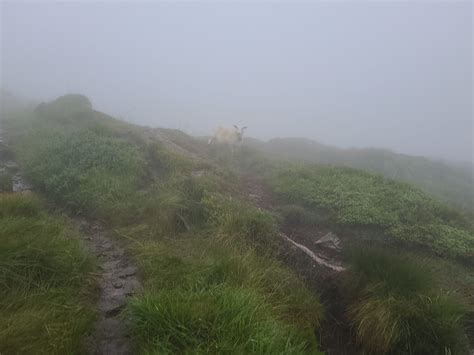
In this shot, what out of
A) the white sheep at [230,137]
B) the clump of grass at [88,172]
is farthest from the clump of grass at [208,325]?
the white sheep at [230,137]

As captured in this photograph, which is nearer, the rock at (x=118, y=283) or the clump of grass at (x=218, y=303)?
the clump of grass at (x=218, y=303)

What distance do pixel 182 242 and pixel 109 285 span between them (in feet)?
5.83

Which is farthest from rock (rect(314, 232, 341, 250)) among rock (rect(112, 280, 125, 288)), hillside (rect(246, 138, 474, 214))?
hillside (rect(246, 138, 474, 214))

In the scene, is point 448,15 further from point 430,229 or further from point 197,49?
point 430,229

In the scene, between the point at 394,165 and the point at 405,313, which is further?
the point at 394,165

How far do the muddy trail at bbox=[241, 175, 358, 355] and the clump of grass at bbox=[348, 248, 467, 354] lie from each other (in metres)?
0.29

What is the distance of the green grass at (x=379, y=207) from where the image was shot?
8438 mm

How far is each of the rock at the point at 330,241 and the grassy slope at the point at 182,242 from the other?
1.45 meters

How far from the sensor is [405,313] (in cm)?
526

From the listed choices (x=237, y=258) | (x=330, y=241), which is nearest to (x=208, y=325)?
(x=237, y=258)

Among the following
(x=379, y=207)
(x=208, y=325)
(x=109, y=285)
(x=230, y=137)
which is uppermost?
(x=230, y=137)

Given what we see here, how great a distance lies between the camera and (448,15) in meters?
156

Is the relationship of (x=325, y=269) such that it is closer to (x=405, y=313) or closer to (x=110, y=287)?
(x=405, y=313)

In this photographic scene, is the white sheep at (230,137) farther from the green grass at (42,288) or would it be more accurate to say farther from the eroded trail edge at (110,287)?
the green grass at (42,288)
